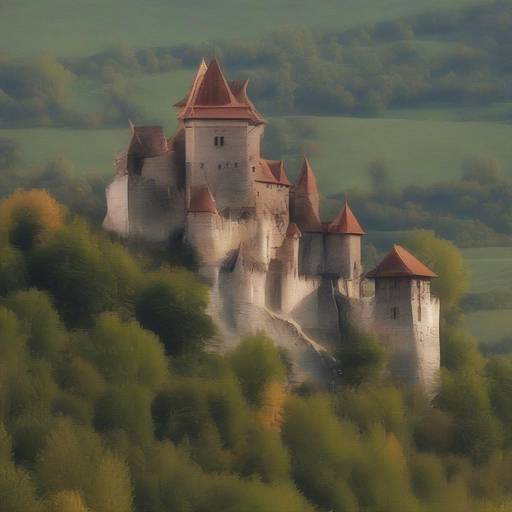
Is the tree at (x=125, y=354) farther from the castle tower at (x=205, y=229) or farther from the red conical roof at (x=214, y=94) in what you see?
the red conical roof at (x=214, y=94)

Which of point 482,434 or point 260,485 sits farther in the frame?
point 482,434

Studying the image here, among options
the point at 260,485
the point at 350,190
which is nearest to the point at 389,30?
the point at 350,190

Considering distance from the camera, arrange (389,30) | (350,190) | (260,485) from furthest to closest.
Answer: (389,30), (350,190), (260,485)

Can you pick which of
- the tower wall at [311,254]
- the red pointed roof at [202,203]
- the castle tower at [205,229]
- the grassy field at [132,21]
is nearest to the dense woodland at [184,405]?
the castle tower at [205,229]

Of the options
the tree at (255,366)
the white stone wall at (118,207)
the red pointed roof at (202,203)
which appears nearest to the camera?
the tree at (255,366)

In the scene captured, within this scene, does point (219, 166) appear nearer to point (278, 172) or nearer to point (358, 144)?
point (278, 172)

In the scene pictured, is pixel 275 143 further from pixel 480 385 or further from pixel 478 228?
pixel 480 385

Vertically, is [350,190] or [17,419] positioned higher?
[350,190]
